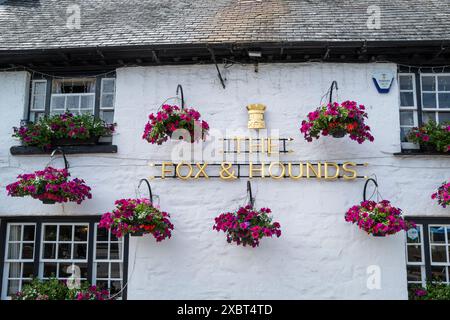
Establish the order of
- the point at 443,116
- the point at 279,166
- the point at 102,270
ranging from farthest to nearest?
1. the point at 443,116
2. the point at 102,270
3. the point at 279,166

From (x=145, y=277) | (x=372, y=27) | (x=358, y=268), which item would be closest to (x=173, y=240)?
(x=145, y=277)

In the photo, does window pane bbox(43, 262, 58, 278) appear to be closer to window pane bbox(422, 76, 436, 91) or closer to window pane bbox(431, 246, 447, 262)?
window pane bbox(431, 246, 447, 262)

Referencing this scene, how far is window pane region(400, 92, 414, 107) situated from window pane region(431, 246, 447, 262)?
246 cm

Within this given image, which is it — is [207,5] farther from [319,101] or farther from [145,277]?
[145,277]

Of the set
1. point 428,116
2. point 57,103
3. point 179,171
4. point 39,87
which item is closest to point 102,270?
point 179,171

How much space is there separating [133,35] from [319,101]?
11.5 feet

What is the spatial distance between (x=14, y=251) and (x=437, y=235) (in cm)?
709

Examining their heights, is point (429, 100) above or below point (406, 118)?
above

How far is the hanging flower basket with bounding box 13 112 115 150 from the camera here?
8.34 meters

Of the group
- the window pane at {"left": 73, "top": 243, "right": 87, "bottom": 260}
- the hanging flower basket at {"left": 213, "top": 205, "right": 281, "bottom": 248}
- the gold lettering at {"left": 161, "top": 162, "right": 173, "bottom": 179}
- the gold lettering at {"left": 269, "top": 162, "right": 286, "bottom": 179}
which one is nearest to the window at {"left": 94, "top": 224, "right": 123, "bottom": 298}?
the window pane at {"left": 73, "top": 243, "right": 87, "bottom": 260}

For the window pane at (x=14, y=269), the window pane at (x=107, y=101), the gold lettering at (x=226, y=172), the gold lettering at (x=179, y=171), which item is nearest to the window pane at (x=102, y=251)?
the window pane at (x=14, y=269)

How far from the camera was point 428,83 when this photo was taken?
866 cm

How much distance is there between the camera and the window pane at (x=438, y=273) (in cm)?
795

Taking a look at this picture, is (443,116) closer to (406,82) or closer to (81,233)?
(406,82)
